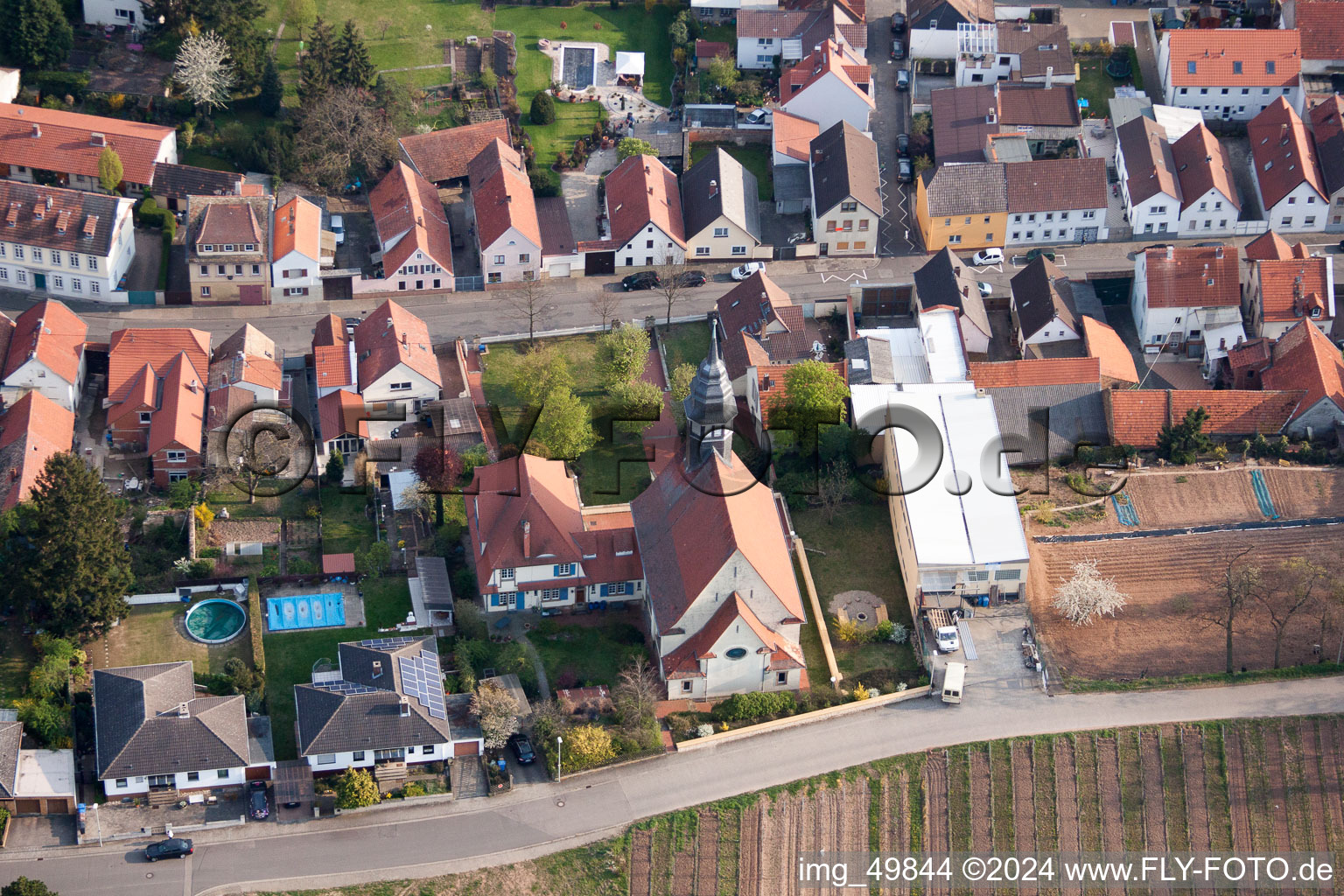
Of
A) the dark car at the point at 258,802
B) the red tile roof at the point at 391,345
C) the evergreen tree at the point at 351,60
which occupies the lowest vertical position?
the dark car at the point at 258,802

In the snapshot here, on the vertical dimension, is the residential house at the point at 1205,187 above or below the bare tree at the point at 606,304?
above

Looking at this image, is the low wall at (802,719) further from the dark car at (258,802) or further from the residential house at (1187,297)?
the residential house at (1187,297)

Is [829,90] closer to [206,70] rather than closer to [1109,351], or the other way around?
[1109,351]

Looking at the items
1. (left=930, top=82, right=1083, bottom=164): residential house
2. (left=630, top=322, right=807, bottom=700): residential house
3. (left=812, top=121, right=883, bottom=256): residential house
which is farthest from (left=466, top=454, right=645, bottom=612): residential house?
(left=930, top=82, right=1083, bottom=164): residential house

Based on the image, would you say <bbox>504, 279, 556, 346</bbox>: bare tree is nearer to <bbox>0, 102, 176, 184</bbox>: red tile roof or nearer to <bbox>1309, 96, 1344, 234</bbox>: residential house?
<bbox>0, 102, 176, 184</bbox>: red tile roof

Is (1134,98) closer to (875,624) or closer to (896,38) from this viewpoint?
(896,38)

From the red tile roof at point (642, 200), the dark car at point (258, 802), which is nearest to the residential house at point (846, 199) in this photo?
the red tile roof at point (642, 200)
